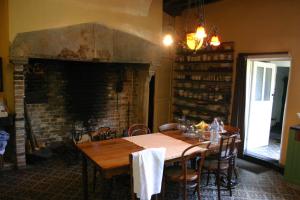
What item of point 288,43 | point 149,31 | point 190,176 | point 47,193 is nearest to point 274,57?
point 288,43

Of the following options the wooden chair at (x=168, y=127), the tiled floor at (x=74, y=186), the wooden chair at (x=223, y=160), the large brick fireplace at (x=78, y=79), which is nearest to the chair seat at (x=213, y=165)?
the wooden chair at (x=223, y=160)

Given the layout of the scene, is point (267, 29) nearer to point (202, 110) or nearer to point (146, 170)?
point (202, 110)

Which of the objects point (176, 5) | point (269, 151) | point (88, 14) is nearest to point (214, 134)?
point (269, 151)

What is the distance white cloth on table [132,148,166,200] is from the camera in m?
2.43

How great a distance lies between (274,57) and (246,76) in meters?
0.57

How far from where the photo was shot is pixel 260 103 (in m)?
5.04

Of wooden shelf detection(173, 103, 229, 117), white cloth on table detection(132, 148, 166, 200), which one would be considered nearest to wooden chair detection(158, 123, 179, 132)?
white cloth on table detection(132, 148, 166, 200)

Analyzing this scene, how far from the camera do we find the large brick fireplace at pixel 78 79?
379 cm

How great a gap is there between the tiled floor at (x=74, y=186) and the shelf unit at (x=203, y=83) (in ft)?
5.06

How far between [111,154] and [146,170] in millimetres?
485

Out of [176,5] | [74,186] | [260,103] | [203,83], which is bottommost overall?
[74,186]

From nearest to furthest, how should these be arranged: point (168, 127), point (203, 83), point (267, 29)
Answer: point (168, 127)
point (267, 29)
point (203, 83)

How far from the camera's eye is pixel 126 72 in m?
5.56

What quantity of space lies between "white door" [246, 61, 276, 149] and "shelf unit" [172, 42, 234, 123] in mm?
450
